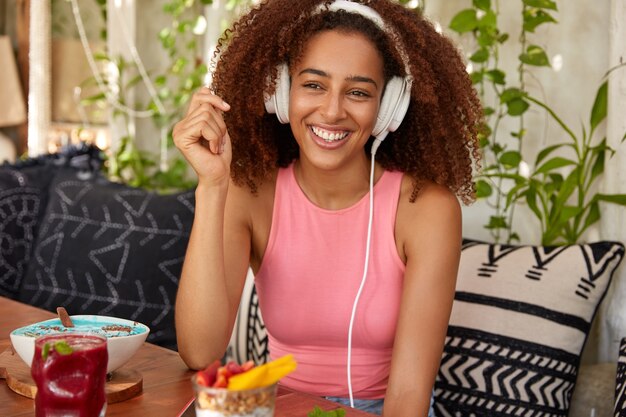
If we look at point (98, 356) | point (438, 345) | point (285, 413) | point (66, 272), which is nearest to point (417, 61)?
point (438, 345)

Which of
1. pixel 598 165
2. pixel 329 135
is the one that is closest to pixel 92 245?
pixel 329 135

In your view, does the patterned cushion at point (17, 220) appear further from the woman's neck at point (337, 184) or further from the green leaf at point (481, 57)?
the green leaf at point (481, 57)

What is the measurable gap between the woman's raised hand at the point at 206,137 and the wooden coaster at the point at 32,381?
15.2 inches

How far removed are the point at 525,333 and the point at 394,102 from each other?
62 centimetres

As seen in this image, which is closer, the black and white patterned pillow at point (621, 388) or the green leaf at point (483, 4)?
the black and white patterned pillow at point (621, 388)

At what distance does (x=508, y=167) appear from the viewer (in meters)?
2.35

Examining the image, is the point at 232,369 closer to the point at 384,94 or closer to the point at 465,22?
the point at 384,94

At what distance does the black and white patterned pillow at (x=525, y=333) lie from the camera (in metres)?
1.79

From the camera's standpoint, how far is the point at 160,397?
3.88ft

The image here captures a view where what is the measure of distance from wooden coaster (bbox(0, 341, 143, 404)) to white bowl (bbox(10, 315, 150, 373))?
0.08ft

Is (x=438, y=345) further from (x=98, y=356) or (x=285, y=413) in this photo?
(x=98, y=356)

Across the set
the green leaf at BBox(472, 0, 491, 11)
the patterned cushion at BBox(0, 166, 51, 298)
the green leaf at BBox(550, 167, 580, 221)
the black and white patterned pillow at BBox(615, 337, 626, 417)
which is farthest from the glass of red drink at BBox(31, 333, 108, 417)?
the patterned cushion at BBox(0, 166, 51, 298)

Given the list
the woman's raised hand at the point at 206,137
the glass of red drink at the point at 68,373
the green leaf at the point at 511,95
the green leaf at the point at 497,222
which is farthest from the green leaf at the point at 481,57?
the glass of red drink at the point at 68,373

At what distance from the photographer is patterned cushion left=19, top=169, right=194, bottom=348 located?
2332 millimetres
